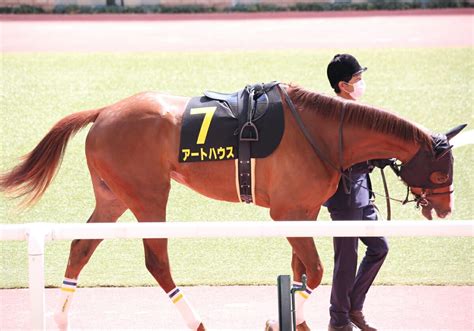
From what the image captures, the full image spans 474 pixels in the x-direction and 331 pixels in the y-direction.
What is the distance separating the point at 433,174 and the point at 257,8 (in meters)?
18.8

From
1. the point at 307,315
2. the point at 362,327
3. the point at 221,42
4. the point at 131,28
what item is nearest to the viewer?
the point at 362,327

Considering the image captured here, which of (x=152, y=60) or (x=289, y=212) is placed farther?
(x=152, y=60)

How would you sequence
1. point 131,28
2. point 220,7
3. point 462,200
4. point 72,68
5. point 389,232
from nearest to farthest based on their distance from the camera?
1. point 389,232
2. point 462,200
3. point 72,68
4. point 131,28
5. point 220,7

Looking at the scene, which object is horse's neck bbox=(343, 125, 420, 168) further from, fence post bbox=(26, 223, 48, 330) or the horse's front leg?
fence post bbox=(26, 223, 48, 330)

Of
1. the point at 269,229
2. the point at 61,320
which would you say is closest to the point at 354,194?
the point at 61,320

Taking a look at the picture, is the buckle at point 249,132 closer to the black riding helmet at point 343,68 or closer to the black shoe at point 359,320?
the black riding helmet at point 343,68

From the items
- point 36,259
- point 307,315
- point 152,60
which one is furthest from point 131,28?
point 36,259

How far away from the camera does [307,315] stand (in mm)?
6559

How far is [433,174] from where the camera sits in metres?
5.57

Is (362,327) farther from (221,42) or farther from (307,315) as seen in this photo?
(221,42)

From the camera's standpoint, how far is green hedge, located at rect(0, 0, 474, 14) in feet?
77.7

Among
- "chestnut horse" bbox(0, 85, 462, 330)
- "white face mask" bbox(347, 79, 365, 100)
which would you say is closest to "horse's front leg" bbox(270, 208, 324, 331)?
"chestnut horse" bbox(0, 85, 462, 330)

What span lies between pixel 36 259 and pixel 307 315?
304cm

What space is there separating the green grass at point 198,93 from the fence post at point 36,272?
11.7 feet
